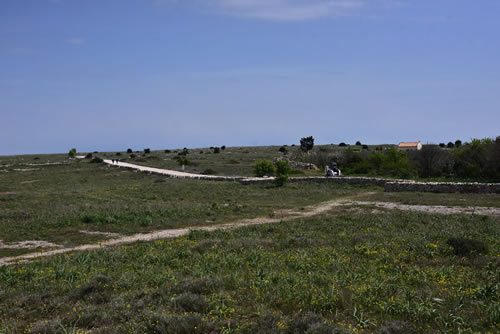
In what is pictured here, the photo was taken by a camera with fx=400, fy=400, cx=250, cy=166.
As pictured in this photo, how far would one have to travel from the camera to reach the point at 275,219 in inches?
779

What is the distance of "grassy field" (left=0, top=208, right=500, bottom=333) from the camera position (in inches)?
254

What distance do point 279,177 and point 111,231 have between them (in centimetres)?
1923

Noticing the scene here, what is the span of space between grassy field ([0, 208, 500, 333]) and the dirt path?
2.15 m

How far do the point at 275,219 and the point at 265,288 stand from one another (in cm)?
1181

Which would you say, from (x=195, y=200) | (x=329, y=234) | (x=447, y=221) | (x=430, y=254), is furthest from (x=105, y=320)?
(x=195, y=200)

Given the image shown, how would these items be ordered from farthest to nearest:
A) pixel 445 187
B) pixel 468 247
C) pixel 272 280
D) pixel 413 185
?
pixel 413 185 → pixel 445 187 → pixel 468 247 → pixel 272 280

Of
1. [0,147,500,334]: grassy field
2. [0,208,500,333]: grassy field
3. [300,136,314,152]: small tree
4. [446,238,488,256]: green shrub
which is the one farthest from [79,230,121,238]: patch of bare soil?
[300,136,314,152]: small tree

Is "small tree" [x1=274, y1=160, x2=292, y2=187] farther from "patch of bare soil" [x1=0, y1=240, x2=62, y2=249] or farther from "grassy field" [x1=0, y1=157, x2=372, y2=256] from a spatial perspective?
"patch of bare soil" [x1=0, y1=240, x2=62, y2=249]

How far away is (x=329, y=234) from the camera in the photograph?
14492 mm

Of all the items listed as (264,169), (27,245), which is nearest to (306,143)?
(264,169)

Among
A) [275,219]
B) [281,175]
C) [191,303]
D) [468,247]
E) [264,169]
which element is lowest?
[275,219]

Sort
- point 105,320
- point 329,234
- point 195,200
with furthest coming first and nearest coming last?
point 195,200 → point 329,234 → point 105,320

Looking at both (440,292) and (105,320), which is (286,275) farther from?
(105,320)

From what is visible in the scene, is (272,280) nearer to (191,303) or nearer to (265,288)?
(265,288)
